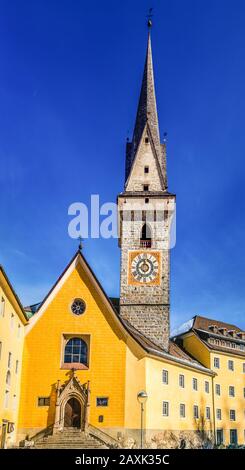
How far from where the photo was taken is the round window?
34.3 metres

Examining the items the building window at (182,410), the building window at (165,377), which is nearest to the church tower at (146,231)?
the building window at (165,377)

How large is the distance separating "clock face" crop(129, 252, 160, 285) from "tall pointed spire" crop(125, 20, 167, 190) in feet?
22.4

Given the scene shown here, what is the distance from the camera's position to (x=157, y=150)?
46.9m

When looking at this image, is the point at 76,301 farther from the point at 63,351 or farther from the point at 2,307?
the point at 2,307

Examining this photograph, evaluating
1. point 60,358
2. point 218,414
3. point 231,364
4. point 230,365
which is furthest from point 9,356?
Answer: point 231,364

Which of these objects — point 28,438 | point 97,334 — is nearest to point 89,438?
point 28,438

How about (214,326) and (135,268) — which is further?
(214,326)

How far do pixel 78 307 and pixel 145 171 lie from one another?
16.3 metres

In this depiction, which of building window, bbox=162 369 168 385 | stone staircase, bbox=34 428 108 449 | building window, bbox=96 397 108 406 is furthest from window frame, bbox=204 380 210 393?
stone staircase, bbox=34 428 108 449

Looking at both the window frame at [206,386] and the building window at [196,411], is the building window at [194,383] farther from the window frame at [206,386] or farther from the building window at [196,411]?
the window frame at [206,386]

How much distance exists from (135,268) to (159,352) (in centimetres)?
853

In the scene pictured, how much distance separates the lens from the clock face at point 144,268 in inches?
1617
